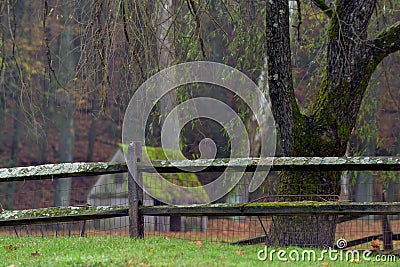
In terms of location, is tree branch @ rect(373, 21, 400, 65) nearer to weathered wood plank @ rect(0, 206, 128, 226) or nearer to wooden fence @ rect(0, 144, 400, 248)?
wooden fence @ rect(0, 144, 400, 248)

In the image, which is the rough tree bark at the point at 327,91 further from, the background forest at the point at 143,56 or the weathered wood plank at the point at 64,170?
the weathered wood plank at the point at 64,170

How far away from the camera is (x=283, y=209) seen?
21.0 ft

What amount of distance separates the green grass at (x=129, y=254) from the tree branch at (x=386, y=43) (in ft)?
9.89

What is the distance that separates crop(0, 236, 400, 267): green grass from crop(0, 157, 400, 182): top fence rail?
74cm

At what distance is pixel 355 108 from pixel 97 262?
4.45 metres

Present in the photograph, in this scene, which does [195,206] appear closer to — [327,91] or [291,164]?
[291,164]

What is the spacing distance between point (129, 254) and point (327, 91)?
12.5 feet

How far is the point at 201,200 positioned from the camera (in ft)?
46.4

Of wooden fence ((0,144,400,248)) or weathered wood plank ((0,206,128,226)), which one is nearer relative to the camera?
wooden fence ((0,144,400,248))

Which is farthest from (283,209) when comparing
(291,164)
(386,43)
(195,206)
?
(386,43)

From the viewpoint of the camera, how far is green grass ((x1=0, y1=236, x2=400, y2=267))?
17.2 feet

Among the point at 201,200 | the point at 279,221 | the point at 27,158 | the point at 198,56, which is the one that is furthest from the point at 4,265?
the point at 27,158

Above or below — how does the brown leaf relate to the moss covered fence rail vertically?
below

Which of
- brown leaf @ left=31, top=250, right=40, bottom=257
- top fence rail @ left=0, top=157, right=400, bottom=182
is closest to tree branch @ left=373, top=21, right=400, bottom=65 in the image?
top fence rail @ left=0, top=157, right=400, bottom=182
